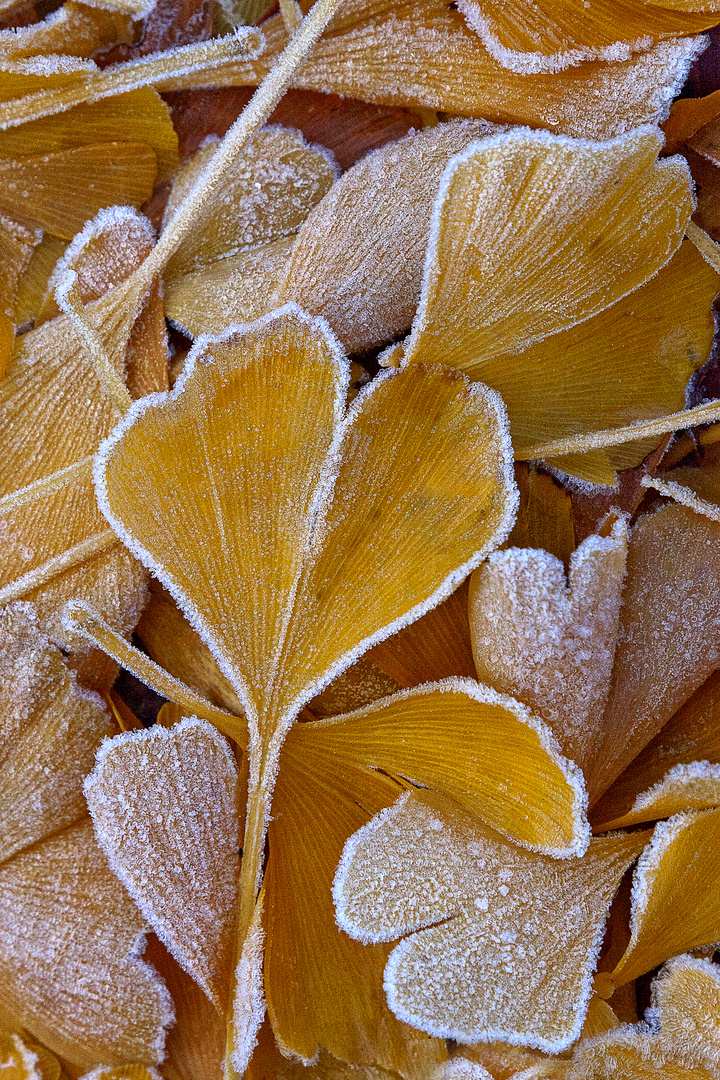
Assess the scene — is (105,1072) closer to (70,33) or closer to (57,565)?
(57,565)

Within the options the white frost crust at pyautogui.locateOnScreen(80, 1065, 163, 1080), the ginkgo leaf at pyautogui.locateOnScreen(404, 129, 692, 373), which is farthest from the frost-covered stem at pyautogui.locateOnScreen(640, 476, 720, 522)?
the white frost crust at pyautogui.locateOnScreen(80, 1065, 163, 1080)

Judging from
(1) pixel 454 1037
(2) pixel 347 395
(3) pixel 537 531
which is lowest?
(1) pixel 454 1037

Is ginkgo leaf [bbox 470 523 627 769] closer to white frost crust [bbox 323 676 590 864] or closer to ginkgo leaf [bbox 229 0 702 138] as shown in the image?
white frost crust [bbox 323 676 590 864]

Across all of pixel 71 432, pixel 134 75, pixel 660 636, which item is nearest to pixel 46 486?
pixel 71 432

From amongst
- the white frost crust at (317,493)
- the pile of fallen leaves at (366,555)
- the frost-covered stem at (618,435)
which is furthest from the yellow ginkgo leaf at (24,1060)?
the frost-covered stem at (618,435)

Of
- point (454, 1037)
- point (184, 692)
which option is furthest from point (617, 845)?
point (184, 692)

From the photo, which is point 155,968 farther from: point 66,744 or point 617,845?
point 617,845

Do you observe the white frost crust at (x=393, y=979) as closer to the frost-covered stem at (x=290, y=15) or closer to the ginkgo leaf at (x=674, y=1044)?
the ginkgo leaf at (x=674, y=1044)
